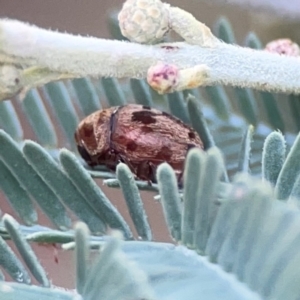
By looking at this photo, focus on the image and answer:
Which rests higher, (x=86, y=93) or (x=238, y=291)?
(x=86, y=93)

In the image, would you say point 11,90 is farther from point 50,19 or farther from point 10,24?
point 50,19

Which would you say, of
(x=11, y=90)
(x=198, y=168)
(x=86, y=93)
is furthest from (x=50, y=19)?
(x=198, y=168)

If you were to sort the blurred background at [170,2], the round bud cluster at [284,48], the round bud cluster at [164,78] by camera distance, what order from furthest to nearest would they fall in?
the blurred background at [170,2]
the round bud cluster at [284,48]
the round bud cluster at [164,78]

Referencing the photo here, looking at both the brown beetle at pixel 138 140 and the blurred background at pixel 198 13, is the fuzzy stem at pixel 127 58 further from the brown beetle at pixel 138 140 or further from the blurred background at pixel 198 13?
the blurred background at pixel 198 13

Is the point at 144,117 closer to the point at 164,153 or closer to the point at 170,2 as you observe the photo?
the point at 164,153

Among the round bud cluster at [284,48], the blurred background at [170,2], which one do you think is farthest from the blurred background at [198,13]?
the round bud cluster at [284,48]

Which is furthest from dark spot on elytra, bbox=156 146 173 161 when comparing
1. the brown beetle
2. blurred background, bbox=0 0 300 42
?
blurred background, bbox=0 0 300 42
